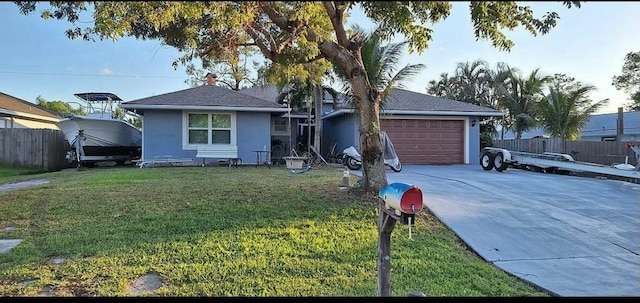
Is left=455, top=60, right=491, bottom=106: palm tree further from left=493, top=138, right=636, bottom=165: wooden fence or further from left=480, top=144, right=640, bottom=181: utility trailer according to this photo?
left=480, top=144, right=640, bottom=181: utility trailer

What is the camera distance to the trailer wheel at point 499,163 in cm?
1388

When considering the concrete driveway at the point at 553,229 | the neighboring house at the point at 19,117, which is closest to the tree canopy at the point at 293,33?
the concrete driveway at the point at 553,229

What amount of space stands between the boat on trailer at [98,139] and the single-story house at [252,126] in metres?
1.96

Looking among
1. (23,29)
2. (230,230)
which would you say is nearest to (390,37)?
(230,230)

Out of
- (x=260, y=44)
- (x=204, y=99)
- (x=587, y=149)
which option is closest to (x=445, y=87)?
(x=587, y=149)

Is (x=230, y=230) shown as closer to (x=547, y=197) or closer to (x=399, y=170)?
(x=547, y=197)

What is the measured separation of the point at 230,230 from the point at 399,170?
853 cm

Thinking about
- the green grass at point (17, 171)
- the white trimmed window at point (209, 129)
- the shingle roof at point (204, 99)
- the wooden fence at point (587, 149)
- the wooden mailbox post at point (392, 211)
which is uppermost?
the shingle roof at point (204, 99)

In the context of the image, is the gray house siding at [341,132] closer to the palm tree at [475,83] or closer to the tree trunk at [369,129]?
the tree trunk at [369,129]

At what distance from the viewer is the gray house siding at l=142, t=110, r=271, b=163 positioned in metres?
15.9

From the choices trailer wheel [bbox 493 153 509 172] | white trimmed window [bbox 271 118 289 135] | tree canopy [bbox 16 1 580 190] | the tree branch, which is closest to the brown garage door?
trailer wheel [bbox 493 153 509 172]

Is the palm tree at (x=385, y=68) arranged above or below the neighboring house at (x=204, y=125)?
above

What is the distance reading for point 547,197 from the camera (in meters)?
8.74

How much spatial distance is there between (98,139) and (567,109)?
2071 cm
